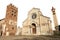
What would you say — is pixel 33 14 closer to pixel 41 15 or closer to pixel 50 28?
pixel 41 15

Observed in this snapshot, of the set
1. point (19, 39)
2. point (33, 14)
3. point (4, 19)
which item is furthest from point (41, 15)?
point (19, 39)

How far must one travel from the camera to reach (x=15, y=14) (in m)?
35.5

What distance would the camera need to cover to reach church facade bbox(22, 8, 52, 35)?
29669 millimetres

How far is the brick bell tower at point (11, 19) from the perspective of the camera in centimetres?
3331

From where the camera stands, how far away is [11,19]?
1351 inches

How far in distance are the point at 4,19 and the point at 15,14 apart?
3.58 m

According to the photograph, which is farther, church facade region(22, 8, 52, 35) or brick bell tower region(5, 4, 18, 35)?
brick bell tower region(5, 4, 18, 35)

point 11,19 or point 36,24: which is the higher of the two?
point 11,19

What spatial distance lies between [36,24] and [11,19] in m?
7.76

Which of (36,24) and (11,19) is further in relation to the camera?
(11,19)

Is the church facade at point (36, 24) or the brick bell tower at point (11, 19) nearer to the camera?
the church facade at point (36, 24)

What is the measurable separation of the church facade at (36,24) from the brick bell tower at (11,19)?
3.42 metres

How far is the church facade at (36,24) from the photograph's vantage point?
29669 mm

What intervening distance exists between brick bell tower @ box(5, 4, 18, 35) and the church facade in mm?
3424
